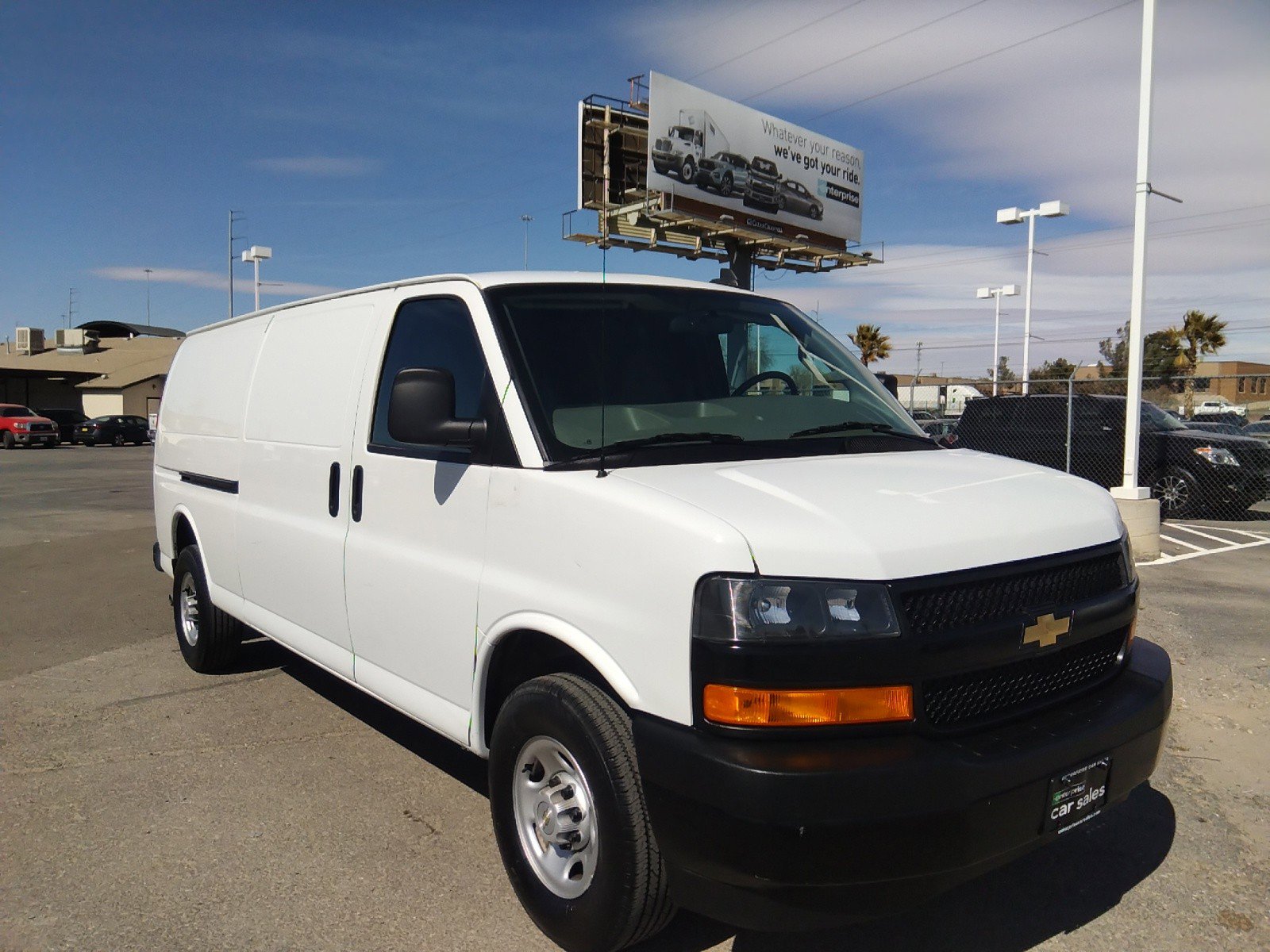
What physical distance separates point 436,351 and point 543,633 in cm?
130

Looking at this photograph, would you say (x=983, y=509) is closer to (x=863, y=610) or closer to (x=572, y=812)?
(x=863, y=610)

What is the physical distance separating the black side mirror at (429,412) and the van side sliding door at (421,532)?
0.37ft

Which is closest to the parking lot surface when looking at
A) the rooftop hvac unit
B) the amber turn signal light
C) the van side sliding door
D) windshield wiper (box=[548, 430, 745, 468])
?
the van side sliding door

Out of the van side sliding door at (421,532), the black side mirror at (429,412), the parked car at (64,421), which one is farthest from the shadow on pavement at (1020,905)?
the parked car at (64,421)

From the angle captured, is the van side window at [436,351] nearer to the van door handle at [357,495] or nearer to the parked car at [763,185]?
the van door handle at [357,495]

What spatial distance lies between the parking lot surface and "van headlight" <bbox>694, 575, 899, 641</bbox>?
44.0 inches

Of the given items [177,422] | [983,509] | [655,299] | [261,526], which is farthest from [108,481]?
[983,509]

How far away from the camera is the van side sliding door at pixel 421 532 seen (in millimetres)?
3350

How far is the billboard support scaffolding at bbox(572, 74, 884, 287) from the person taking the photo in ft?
99.3

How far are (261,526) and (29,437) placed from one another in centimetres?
4077

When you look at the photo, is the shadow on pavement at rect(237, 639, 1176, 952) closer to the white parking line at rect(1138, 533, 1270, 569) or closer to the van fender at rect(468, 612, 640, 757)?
the van fender at rect(468, 612, 640, 757)

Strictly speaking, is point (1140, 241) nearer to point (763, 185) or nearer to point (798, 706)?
point (798, 706)

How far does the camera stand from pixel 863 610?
2434 millimetres

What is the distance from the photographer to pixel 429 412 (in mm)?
3154
